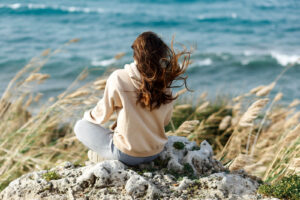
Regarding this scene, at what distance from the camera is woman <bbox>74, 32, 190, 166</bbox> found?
226 centimetres

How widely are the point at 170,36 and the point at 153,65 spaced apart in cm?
1478

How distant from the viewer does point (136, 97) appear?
2352mm

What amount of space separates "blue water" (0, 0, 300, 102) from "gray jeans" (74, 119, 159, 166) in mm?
4292

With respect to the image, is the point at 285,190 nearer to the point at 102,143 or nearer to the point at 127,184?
the point at 127,184

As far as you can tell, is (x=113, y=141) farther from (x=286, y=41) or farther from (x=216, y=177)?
(x=286, y=41)

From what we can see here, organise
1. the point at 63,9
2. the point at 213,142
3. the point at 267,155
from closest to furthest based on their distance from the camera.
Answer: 1. the point at 267,155
2. the point at 213,142
3. the point at 63,9

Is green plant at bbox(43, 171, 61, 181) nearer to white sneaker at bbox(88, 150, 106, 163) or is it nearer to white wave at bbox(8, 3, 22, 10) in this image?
white sneaker at bbox(88, 150, 106, 163)

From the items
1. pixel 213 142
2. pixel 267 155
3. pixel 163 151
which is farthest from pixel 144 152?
pixel 213 142

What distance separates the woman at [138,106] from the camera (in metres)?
2.26

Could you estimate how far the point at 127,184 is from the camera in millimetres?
2215

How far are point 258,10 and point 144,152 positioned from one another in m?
27.0

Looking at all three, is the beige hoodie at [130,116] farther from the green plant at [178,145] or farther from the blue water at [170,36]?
the blue water at [170,36]

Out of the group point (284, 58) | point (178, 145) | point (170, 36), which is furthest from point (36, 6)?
point (178, 145)

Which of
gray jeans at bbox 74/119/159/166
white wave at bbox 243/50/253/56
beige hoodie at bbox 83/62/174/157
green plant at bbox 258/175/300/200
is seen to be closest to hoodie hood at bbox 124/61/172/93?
beige hoodie at bbox 83/62/174/157
